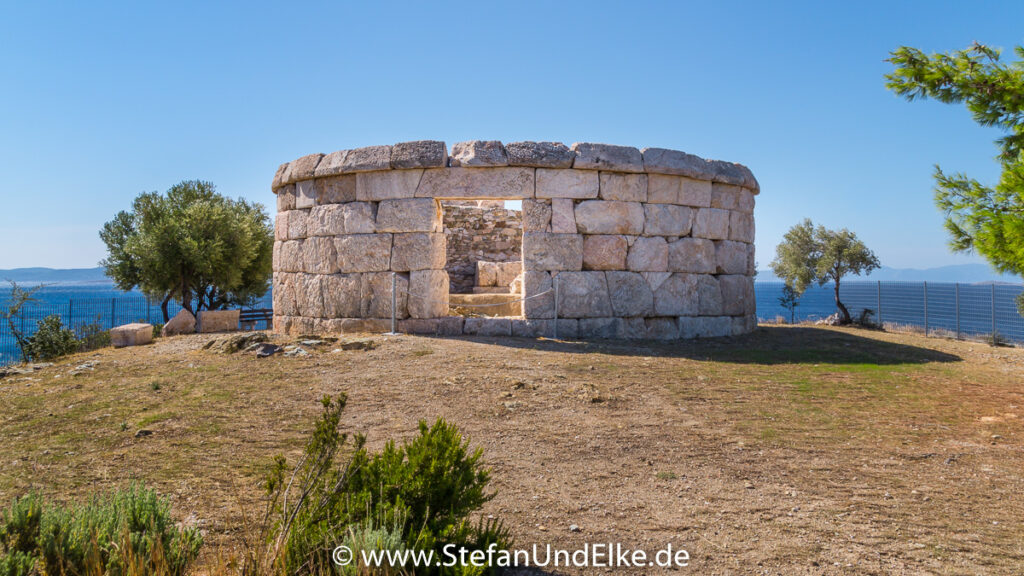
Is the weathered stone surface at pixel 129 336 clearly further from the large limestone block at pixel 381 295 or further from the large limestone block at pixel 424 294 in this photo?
the large limestone block at pixel 424 294

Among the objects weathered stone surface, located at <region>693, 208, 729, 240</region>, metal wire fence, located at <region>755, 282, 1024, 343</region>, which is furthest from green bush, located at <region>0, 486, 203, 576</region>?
metal wire fence, located at <region>755, 282, 1024, 343</region>

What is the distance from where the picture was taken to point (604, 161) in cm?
1044

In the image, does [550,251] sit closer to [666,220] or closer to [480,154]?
[480,154]

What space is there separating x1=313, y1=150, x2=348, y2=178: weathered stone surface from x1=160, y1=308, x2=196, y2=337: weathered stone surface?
544cm

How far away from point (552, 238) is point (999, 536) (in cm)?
766

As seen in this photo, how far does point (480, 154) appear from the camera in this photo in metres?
10.3

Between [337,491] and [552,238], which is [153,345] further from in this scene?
[337,491]

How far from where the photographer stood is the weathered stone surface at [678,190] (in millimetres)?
10898

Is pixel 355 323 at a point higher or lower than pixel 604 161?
lower

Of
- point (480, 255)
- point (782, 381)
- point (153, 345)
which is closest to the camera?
point (782, 381)

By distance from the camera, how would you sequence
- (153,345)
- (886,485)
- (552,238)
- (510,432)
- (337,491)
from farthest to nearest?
(153,345), (552,238), (510,432), (886,485), (337,491)

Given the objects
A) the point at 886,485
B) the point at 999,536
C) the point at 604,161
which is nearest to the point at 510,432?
the point at 886,485

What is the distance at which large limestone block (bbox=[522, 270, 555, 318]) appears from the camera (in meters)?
10.4

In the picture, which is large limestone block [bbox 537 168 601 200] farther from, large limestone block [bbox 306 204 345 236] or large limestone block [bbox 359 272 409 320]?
large limestone block [bbox 306 204 345 236]
